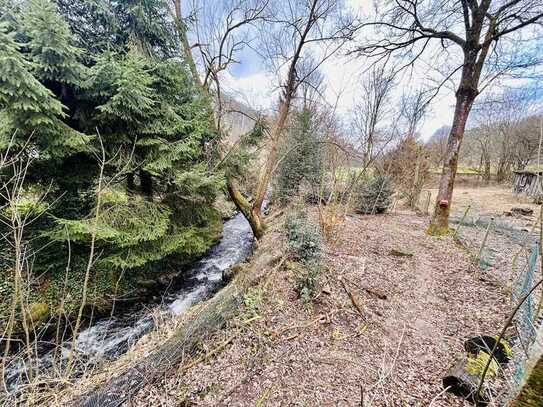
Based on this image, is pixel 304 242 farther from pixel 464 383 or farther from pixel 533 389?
pixel 533 389

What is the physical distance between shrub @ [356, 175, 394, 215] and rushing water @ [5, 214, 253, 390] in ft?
18.9

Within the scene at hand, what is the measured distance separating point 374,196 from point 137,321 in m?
10.2

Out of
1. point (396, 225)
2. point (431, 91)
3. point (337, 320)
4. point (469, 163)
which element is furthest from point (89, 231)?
point (469, 163)

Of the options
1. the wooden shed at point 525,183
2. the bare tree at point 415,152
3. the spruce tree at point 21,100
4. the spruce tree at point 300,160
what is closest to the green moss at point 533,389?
the spruce tree at point 21,100

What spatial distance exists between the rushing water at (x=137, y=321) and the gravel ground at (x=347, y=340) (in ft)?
6.15

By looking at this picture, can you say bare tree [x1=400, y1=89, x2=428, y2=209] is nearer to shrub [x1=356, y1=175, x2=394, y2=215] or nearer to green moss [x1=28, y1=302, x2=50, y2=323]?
shrub [x1=356, y1=175, x2=394, y2=215]

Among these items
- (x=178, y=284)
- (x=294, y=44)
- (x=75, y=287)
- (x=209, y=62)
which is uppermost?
(x=294, y=44)

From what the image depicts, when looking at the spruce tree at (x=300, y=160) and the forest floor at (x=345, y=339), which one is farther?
the spruce tree at (x=300, y=160)

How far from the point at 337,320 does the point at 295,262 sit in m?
1.32

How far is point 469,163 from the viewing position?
91.7ft

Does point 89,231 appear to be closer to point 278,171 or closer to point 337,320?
point 337,320

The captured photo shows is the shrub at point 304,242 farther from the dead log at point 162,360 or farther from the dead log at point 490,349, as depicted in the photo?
the dead log at point 490,349

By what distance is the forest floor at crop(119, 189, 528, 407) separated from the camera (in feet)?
7.94

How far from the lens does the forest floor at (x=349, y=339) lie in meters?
2.42
